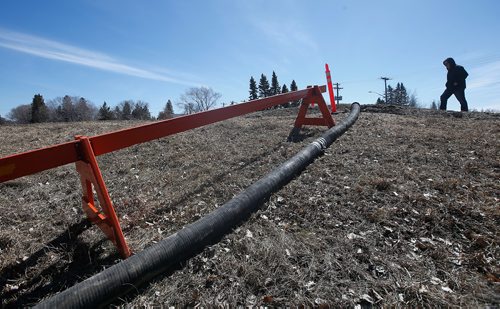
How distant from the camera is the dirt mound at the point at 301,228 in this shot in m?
2.07

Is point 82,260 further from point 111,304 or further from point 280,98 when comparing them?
point 280,98

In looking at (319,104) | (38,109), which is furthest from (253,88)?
(319,104)

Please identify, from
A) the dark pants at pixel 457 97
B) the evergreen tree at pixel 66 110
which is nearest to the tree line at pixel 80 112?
the evergreen tree at pixel 66 110

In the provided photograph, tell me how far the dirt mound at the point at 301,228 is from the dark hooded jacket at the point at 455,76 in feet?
17.7

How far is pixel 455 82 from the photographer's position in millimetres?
9617

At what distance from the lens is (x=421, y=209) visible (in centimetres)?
301

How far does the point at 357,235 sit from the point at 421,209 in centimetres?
95

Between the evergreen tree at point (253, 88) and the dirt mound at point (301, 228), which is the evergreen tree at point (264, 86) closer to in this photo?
the evergreen tree at point (253, 88)

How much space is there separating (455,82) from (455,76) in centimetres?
21

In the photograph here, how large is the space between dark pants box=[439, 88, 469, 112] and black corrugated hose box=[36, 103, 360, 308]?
966 cm

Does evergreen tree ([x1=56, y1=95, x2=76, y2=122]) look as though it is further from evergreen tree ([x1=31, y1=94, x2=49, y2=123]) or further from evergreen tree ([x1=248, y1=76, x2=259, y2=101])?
evergreen tree ([x1=248, y1=76, x2=259, y2=101])

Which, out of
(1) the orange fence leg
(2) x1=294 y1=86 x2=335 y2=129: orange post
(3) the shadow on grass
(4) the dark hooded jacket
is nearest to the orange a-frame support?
(1) the orange fence leg

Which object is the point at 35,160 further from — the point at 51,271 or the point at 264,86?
the point at 264,86

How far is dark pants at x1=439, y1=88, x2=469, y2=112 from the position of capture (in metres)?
9.61
